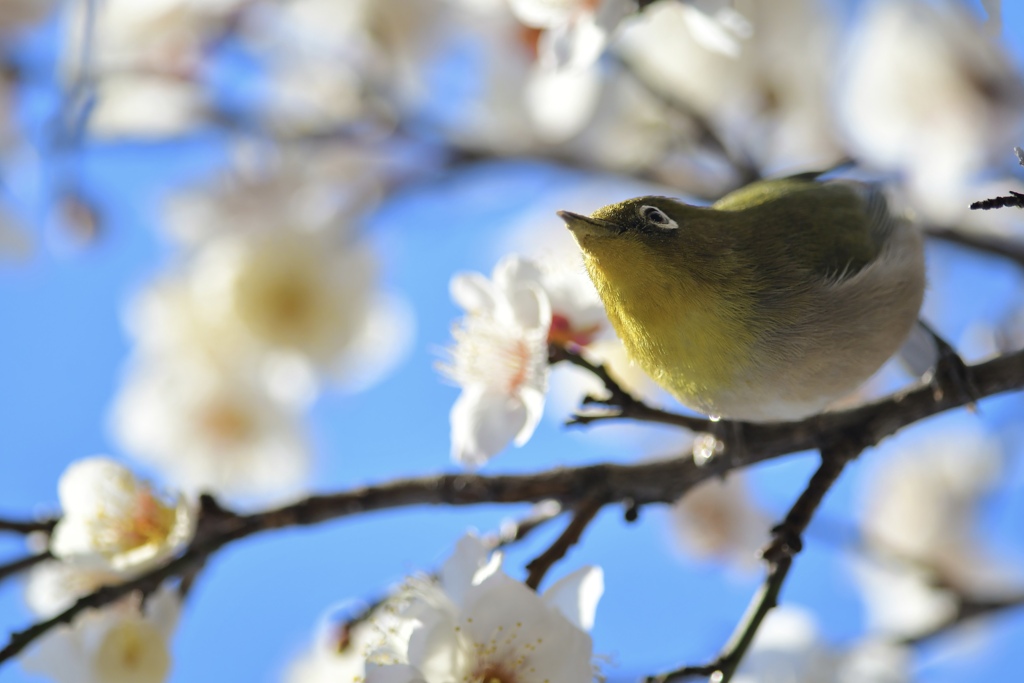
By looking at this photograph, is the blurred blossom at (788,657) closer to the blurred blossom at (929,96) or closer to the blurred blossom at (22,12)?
the blurred blossom at (929,96)

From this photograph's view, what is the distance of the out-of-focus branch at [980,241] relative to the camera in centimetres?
110

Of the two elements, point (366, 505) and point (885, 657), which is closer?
point (366, 505)

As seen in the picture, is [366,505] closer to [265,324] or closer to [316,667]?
[316,667]

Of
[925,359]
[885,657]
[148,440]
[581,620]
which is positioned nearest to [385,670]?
[581,620]

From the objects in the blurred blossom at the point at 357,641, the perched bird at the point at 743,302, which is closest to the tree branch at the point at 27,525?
the blurred blossom at the point at 357,641

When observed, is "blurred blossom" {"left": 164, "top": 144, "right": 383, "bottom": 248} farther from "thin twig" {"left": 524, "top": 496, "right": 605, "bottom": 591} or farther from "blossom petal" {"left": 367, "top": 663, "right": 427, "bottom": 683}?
"blossom petal" {"left": 367, "top": 663, "right": 427, "bottom": 683}

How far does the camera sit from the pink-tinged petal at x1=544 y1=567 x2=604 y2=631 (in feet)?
2.08

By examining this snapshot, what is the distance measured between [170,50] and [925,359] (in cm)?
125

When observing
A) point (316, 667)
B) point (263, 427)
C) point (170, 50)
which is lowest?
point (316, 667)

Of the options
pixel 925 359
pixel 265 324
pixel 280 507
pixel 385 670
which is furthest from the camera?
pixel 265 324

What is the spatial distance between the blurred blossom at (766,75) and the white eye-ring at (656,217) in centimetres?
89

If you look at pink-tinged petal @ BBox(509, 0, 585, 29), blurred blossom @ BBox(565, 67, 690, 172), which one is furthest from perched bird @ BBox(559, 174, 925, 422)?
blurred blossom @ BBox(565, 67, 690, 172)

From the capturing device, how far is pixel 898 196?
0.92m

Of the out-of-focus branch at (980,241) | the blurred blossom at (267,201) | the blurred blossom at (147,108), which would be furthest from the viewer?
the blurred blossom at (147,108)
